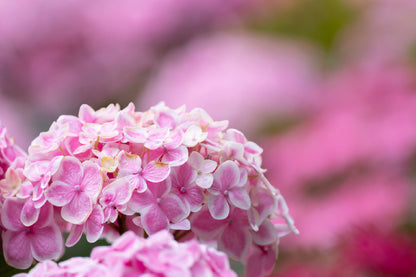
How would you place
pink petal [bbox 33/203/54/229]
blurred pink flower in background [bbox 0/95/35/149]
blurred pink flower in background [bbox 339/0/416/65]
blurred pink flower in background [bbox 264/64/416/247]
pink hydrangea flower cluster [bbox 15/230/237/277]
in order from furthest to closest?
blurred pink flower in background [bbox 339/0/416/65] → blurred pink flower in background [bbox 0/95/35/149] → blurred pink flower in background [bbox 264/64/416/247] → pink petal [bbox 33/203/54/229] → pink hydrangea flower cluster [bbox 15/230/237/277]

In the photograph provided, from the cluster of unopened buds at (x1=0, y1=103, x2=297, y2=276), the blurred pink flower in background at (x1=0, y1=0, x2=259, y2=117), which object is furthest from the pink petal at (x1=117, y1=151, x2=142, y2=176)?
the blurred pink flower in background at (x1=0, y1=0, x2=259, y2=117)

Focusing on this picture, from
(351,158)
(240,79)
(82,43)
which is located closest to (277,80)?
(240,79)

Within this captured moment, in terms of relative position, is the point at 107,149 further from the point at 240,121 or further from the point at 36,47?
the point at 36,47

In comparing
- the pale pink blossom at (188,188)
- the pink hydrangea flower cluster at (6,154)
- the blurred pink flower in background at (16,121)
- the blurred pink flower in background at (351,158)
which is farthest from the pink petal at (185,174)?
the blurred pink flower in background at (16,121)

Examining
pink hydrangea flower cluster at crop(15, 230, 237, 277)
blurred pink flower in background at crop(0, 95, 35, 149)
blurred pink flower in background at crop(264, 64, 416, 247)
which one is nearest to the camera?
pink hydrangea flower cluster at crop(15, 230, 237, 277)

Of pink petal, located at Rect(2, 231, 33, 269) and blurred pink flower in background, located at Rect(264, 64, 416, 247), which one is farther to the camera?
blurred pink flower in background, located at Rect(264, 64, 416, 247)

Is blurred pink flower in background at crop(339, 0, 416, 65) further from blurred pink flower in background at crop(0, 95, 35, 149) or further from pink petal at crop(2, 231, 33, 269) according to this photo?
pink petal at crop(2, 231, 33, 269)

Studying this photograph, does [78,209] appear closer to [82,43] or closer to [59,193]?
Result: [59,193]
